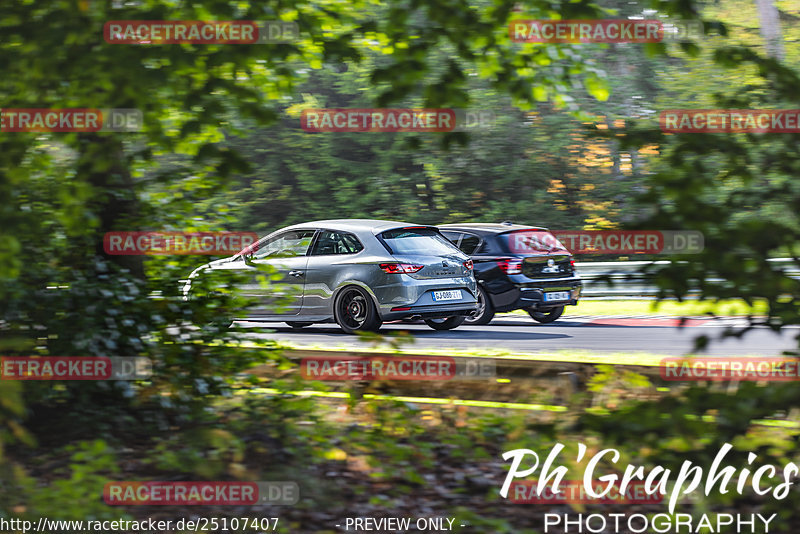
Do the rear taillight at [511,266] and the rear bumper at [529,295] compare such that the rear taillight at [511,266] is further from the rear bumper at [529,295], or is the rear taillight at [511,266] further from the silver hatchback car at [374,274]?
the silver hatchback car at [374,274]

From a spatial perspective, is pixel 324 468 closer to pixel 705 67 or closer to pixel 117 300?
pixel 117 300

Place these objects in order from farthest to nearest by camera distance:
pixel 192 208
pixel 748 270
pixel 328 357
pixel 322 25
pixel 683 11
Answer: pixel 328 357, pixel 192 208, pixel 322 25, pixel 683 11, pixel 748 270

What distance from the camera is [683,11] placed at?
162 inches

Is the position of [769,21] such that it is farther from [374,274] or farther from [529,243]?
[374,274]

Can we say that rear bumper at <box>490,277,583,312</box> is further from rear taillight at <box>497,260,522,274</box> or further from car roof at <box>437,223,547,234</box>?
car roof at <box>437,223,547,234</box>

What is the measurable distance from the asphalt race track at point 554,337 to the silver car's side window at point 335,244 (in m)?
1.19

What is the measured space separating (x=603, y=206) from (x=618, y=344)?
13436mm

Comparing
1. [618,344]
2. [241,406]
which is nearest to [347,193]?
[618,344]

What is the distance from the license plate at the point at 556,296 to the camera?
42.5ft

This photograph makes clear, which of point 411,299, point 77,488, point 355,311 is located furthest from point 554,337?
point 77,488

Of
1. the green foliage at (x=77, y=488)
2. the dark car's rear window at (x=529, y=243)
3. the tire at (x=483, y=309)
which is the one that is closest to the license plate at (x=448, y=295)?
the tire at (x=483, y=309)

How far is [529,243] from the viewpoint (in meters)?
13.1

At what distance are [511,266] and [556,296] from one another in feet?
3.04

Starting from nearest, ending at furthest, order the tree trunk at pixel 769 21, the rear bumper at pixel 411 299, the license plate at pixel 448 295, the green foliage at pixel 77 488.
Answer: the green foliage at pixel 77 488 → the rear bumper at pixel 411 299 → the license plate at pixel 448 295 → the tree trunk at pixel 769 21
